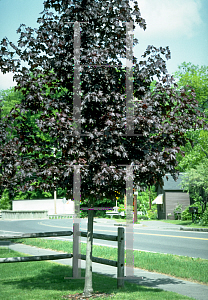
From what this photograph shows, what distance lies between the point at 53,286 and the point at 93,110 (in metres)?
3.55

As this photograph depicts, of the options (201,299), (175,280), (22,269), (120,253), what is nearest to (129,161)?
(120,253)

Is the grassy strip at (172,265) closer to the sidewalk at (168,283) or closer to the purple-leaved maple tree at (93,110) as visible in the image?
the sidewalk at (168,283)

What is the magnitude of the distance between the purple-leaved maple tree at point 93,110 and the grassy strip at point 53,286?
612mm

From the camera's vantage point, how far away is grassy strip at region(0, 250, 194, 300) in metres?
6.29

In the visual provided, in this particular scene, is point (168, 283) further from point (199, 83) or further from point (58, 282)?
point (199, 83)

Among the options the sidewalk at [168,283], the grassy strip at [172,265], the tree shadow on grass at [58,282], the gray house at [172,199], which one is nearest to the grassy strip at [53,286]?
the tree shadow on grass at [58,282]

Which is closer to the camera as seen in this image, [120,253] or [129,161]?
[129,161]

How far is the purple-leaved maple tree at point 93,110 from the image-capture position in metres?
5.95

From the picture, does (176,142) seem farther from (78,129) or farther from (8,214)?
(8,214)

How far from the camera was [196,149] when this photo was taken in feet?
105

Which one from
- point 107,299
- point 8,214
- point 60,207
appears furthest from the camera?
point 60,207

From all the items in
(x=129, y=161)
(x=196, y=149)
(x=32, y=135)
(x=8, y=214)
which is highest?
(x=196, y=149)

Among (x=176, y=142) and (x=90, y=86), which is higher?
(x=90, y=86)

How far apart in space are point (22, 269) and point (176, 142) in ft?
17.9
